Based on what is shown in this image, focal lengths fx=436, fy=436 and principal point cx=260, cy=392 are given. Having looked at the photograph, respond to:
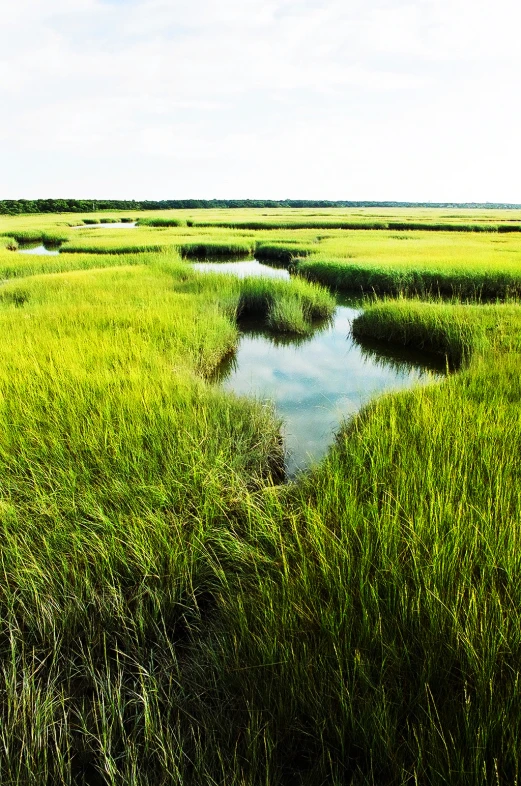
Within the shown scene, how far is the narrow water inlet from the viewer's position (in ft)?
15.1

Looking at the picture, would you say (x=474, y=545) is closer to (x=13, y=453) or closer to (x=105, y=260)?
(x=13, y=453)

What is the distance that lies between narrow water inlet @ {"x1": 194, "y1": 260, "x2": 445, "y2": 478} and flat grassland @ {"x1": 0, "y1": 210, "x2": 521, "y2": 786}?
0.41 meters

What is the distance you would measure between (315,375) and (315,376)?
0.16 ft

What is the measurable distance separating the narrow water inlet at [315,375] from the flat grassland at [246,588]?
0.41 meters

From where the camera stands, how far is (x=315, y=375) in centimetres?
647

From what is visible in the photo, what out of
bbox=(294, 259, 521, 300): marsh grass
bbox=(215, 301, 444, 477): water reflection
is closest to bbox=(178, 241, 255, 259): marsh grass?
bbox=(294, 259, 521, 300): marsh grass

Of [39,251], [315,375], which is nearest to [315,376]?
[315,375]

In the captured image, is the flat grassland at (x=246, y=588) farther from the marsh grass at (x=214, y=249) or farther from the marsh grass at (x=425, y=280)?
the marsh grass at (x=214, y=249)

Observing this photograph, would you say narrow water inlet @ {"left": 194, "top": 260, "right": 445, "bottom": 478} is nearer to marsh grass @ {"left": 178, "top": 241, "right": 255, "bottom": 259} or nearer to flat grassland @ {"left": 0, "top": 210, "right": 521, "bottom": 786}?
flat grassland @ {"left": 0, "top": 210, "right": 521, "bottom": 786}

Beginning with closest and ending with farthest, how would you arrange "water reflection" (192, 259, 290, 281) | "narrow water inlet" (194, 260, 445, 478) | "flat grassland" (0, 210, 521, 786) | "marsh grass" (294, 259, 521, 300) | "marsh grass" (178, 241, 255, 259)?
"flat grassland" (0, 210, 521, 786), "narrow water inlet" (194, 260, 445, 478), "marsh grass" (294, 259, 521, 300), "water reflection" (192, 259, 290, 281), "marsh grass" (178, 241, 255, 259)

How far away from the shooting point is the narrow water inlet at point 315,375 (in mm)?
4594

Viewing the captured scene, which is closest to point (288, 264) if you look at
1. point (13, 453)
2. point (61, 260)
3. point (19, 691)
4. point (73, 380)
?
point (61, 260)

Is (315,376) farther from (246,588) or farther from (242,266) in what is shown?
(242,266)

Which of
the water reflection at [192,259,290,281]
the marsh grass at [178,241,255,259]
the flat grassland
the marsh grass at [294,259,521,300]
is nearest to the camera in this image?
the flat grassland
